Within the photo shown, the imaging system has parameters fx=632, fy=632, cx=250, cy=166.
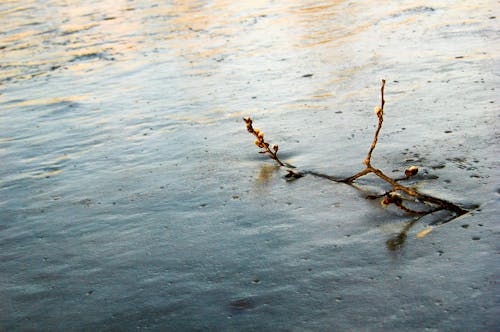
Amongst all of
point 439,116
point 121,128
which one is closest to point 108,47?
point 121,128

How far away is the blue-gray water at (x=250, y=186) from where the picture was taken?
2.91m

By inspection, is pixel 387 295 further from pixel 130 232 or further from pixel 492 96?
pixel 492 96

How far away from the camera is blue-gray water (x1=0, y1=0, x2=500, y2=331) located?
2910 mm

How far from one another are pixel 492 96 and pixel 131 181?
10.2 feet

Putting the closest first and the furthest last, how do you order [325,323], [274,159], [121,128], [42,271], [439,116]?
[325,323] → [42,271] → [274,159] → [439,116] → [121,128]

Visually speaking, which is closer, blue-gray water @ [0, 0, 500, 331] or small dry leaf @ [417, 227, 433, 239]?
blue-gray water @ [0, 0, 500, 331]

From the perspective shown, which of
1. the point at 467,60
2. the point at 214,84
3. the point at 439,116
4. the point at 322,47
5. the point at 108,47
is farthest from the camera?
the point at 108,47

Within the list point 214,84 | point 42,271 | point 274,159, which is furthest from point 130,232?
point 214,84

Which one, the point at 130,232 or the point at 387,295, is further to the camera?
the point at 130,232

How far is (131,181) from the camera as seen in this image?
4.69 meters

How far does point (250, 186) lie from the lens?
4316mm

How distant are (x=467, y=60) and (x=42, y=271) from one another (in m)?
5.00

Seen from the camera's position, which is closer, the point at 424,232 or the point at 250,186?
the point at 424,232

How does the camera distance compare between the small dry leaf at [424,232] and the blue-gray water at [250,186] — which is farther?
the small dry leaf at [424,232]
